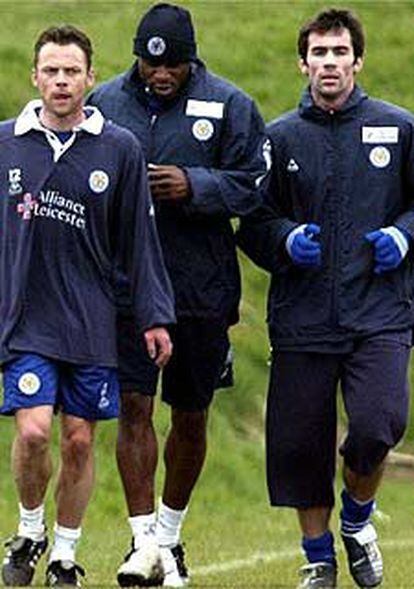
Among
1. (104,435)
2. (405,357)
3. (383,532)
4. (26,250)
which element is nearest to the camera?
(26,250)

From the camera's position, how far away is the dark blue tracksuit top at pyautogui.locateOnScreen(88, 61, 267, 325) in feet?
43.4

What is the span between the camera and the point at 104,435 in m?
23.2

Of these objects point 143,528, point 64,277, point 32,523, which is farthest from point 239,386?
point 64,277

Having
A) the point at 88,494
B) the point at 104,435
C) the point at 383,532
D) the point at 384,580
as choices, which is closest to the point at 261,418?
the point at 104,435

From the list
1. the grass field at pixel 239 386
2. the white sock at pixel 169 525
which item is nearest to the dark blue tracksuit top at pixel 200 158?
the white sock at pixel 169 525

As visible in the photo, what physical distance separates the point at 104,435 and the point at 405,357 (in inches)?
403

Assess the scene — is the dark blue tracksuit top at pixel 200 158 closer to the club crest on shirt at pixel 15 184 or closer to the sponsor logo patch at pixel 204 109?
the sponsor logo patch at pixel 204 109

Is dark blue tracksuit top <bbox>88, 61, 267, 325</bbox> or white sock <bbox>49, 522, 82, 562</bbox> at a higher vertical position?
dark blue tracksuit top <bbox>88, 61, 267, 325</bbox>

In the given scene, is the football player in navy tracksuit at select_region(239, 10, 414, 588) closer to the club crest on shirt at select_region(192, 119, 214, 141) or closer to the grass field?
the club crest on shirt at select_region(192, 119, 214, 141)

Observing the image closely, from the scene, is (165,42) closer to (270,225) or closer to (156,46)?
(156,46)

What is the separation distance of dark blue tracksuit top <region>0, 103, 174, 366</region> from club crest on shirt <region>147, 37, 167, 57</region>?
2.71 ft

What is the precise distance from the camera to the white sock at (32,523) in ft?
41.1

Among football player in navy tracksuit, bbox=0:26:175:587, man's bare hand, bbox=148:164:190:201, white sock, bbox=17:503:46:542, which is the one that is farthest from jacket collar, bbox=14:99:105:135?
white sock, bbox=17:503:46:542

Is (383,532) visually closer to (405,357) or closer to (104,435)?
(104,435)
